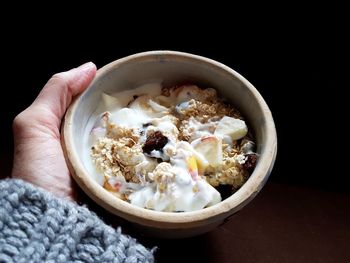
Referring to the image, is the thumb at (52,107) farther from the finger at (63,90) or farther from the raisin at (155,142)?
the raisin at (155,142)

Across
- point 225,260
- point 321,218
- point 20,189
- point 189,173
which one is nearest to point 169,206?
point 189,173

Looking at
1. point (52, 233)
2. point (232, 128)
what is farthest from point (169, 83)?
point (52, 233)

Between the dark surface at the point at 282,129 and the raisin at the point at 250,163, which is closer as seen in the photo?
the raisin at the point at 250,163

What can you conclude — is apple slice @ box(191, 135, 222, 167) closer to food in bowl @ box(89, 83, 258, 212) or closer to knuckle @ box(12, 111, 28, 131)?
food in bowl @ box(89, 83, 258, 212)

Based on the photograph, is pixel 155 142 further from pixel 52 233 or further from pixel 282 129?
pixel 282 129

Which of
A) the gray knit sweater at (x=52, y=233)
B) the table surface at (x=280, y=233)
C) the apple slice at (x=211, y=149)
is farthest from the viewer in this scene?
the table surface at (x=280, y=233)

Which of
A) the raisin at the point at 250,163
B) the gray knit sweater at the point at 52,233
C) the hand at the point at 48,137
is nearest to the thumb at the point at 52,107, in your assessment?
the hand at the point at 48,137

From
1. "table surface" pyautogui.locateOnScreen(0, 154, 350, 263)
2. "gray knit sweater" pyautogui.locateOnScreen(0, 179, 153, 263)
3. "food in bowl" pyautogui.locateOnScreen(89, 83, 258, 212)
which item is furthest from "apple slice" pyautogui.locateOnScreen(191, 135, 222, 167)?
"table surface" pyautogui.locateOnScreen(0, 154, 350, 263)
